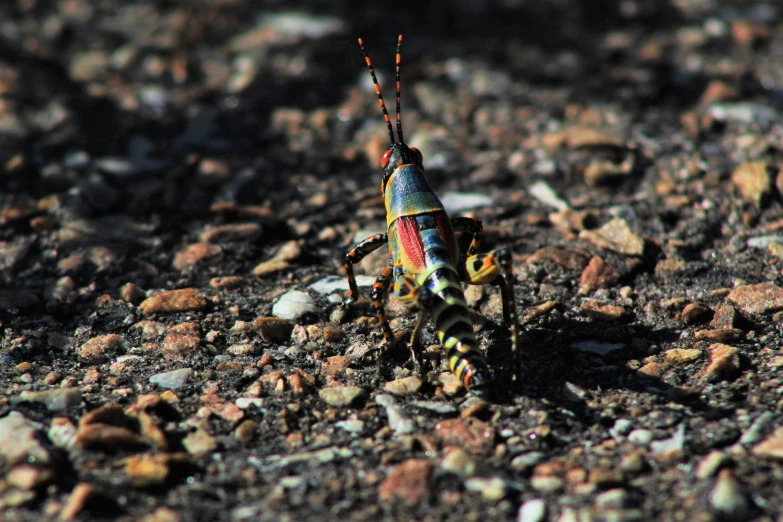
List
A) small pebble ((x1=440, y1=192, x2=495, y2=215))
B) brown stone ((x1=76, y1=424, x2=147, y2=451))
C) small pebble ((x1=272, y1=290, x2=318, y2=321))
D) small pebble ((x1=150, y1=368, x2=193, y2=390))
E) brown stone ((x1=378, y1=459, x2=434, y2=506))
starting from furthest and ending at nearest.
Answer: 1. small pebble ((x1=440, y1=192, x2=495, y2=215))
2. small pebble ((x1=272, y1=290, x2=318, y2=321))
3. small pebble ((x1=150, y1=368, x2=193, y2=390))
4. brown stone ((x1=76, y1=424, x2=147, y2=451))
5. brown stone ((x1=378, y1=459, x2=434, y2=506))

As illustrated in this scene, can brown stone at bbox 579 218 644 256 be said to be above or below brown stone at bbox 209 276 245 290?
below

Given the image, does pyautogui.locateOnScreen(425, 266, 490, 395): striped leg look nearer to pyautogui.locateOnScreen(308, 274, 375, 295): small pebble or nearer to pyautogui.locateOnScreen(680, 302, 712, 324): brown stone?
pyautogui.locateOnScreen(308, 274, 375, 295): small pebble

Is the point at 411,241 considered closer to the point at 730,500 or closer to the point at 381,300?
the point at 381,300

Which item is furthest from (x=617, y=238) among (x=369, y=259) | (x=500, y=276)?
(x=369, y=259)

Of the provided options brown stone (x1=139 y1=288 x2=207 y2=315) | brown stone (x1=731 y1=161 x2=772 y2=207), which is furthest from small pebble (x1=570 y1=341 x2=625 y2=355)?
brown stone (x1=139 y1=288 x2=207 y2=315)

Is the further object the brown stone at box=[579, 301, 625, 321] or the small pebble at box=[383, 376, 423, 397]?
the brown stone at box=[579, 301, 625, 321]

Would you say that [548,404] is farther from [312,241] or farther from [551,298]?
[312,241]

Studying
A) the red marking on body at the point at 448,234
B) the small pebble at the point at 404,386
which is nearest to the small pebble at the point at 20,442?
the small pebble at the point at 404,386

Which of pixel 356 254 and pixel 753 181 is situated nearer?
pixel 356 254
